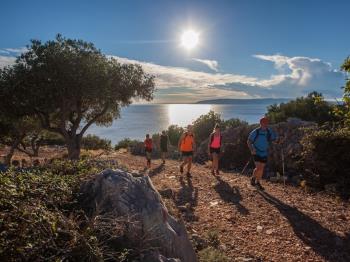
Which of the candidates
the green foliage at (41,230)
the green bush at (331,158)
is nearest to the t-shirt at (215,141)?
the green bush at (331,158)

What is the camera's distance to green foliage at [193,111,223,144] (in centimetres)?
2873

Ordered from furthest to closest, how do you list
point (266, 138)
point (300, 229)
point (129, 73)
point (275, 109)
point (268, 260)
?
point (275, 109) < point (129, 73) < point (266, 138) < point (300, 229) < point (268, 260)

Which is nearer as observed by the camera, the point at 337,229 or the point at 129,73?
the point at 337,229

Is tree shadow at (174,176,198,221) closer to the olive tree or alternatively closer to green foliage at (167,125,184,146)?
the olive tree

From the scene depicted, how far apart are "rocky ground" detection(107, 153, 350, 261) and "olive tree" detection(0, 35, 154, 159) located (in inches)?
353

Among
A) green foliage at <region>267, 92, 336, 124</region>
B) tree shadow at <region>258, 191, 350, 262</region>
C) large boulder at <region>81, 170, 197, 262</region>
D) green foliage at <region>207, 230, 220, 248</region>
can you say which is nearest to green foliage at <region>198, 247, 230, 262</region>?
large boulder at <region>81, 170, 197, 262</region>

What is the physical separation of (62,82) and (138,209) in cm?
1520

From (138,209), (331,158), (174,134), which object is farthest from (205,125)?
(138,209)

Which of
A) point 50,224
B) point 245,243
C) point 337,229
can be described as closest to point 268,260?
point 245,243

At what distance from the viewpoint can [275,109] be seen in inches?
1235

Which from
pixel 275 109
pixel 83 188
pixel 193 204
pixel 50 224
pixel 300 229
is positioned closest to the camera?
pixel 50 224

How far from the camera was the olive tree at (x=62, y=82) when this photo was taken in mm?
19031

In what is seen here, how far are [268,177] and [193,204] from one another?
578 centimetres

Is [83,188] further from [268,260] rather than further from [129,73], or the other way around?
[129,73]
